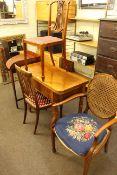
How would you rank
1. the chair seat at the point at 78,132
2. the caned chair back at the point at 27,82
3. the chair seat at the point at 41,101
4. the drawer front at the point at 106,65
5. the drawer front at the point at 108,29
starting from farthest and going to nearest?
1. the drawer front at the point at 106,65
2. the drawer front at the point at 108,29
3. the chair seat at the point at 41,101
4. the caned chair back at the point at 27,82
5. the chair seat at the point at 78,132

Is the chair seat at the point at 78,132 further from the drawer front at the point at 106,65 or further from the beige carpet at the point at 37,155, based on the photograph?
the drawer front at the point at 106,65

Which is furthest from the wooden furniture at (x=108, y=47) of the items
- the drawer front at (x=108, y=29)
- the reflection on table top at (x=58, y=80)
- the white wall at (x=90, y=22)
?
the reflection on table top at (x=58, y=80)

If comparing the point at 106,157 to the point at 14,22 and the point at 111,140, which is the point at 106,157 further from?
the point at 14,22

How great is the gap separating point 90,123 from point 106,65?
112 centimetres

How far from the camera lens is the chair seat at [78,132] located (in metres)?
1.37

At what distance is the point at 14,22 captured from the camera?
11.6ft

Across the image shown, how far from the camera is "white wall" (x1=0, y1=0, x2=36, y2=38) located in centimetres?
349

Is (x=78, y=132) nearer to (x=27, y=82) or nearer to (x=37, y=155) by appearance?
(x=37, y=155)

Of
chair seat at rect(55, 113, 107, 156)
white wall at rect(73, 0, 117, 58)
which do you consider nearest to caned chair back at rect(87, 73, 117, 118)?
chair seat at rect(55, 113, 107, 156)

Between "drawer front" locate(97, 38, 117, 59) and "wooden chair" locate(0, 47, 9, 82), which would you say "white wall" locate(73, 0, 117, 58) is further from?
"wooden chair" locate(0, 47, 9, 82)

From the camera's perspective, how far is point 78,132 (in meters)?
1.50

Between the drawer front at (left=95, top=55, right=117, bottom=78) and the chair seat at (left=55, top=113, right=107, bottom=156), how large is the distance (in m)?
0.96

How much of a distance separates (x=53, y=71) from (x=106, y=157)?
3.77ft

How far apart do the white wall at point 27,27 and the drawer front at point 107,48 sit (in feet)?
6.55
